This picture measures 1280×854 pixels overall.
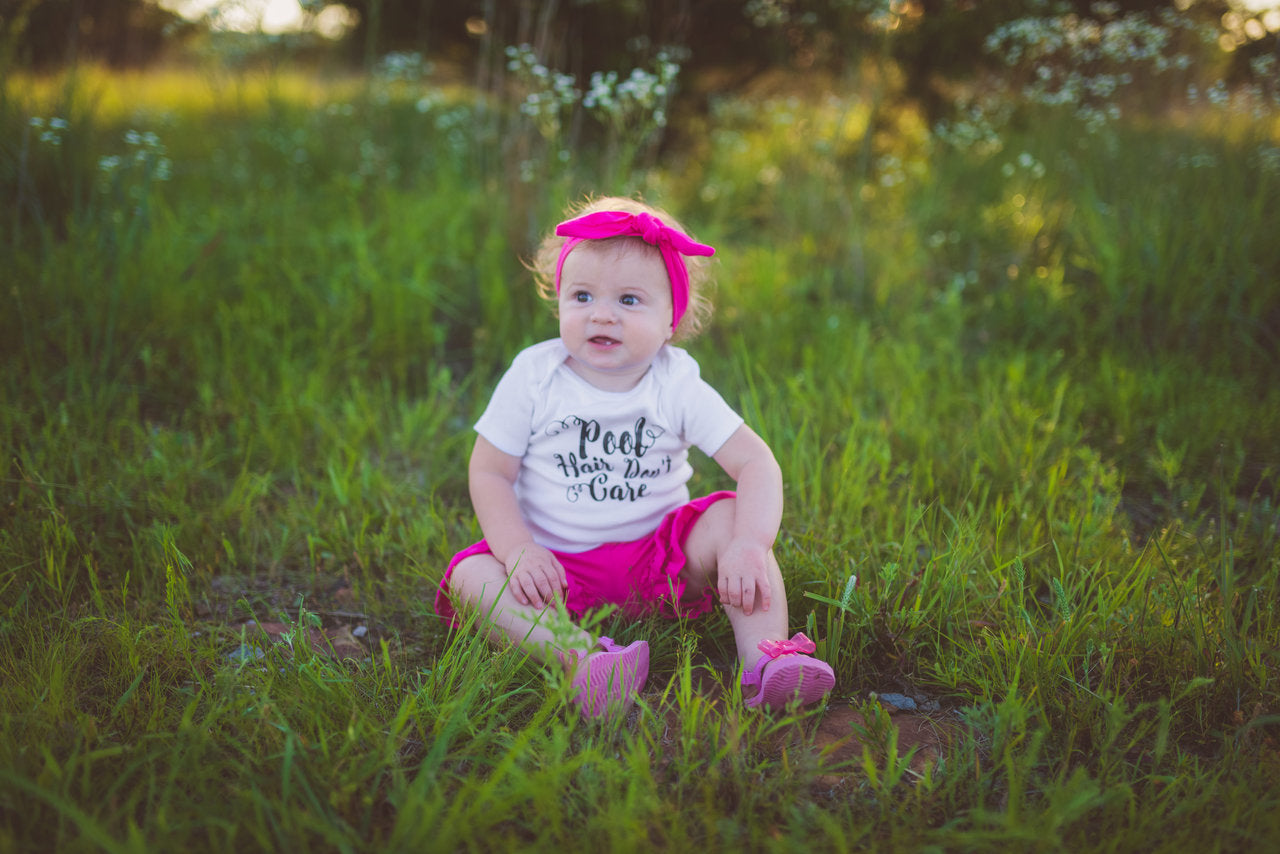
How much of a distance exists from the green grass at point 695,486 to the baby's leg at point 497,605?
0.07 meters

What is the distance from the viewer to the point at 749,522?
1.60m

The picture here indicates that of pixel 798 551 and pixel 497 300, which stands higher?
pixel 497 300

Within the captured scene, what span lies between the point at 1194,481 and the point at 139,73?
8809 millimetres

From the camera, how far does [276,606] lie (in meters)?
1.81

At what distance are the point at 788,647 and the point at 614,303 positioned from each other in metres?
0.74

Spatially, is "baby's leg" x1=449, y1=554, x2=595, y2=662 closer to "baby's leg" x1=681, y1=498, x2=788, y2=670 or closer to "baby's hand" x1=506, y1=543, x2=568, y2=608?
"baby's hand" x1=506, y1=543, x2=568, y2=608

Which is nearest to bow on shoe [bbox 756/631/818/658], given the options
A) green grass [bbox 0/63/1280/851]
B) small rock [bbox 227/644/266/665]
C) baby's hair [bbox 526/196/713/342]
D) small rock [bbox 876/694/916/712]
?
green grass [bbox 0/63/1280/851]

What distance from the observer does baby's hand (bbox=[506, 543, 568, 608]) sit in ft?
5.12

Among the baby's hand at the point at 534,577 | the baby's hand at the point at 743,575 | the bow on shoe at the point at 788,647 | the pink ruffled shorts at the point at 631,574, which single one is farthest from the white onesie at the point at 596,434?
the bow on shoe at the point at 788,647

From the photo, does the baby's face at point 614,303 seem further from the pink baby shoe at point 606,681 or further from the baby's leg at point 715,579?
the pink baby shoe at point 606,681

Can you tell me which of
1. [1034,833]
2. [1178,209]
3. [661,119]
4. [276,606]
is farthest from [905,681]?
[1178,209]

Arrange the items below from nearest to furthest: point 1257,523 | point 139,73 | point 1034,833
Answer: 1. point 1034,833
2. point 1257,523
3. point 139,73

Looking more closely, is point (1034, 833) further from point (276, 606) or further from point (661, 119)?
point (661, 119)

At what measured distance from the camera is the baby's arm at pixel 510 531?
1.57m
